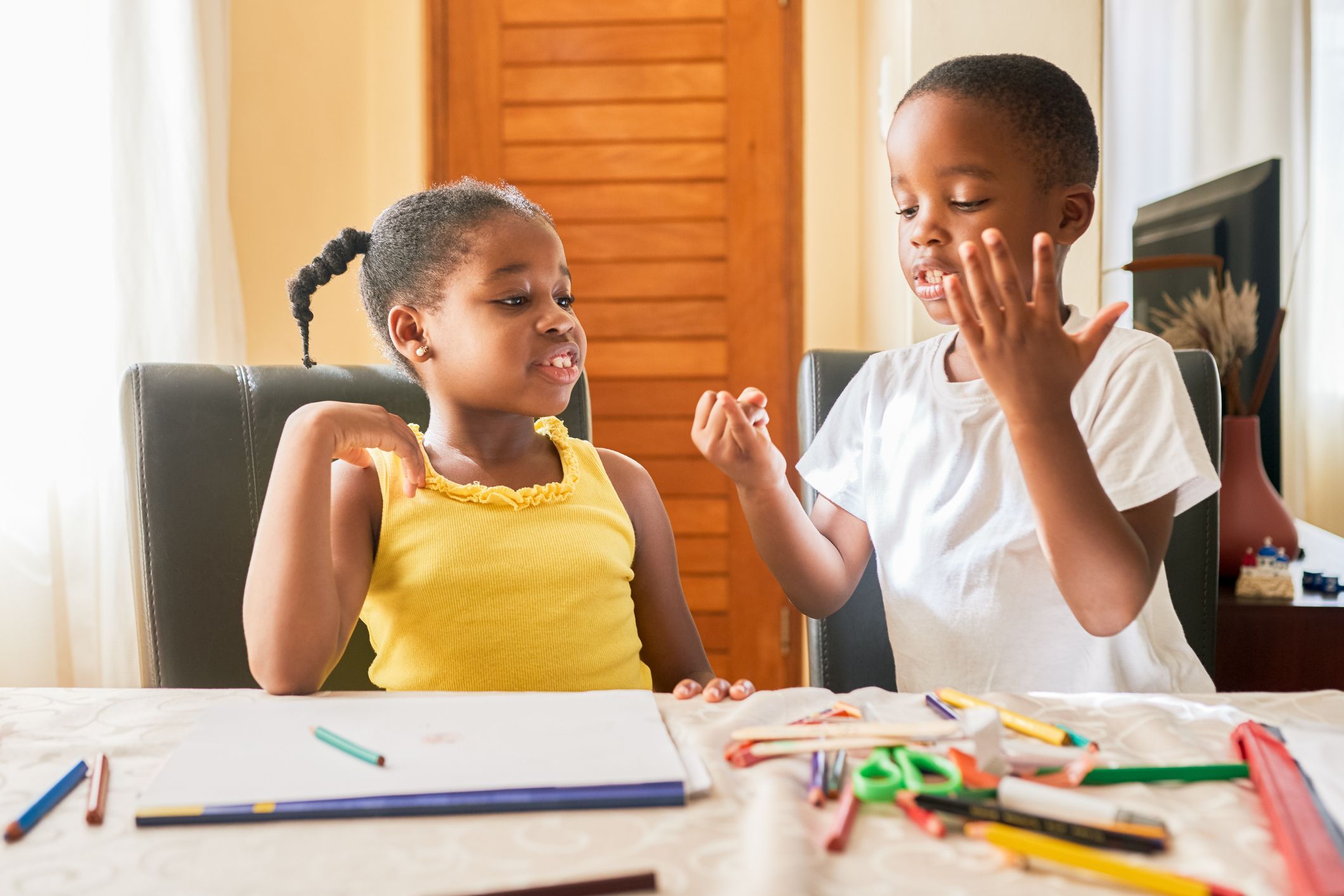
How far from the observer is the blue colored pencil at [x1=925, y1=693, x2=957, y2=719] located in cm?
67

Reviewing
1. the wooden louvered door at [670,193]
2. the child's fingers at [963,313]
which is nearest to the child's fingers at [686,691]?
the child's fingers at [963,313]

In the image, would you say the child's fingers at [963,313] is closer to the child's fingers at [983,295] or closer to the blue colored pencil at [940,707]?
the child's fingers at [983,295]

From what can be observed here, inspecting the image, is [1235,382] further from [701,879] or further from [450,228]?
[701,879]

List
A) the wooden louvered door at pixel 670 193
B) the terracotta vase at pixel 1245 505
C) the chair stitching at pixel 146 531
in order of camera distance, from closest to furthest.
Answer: the chair stitching at pixel 146 531 < the terracotta vase at pixel 1245 505 < the wooden louvered door at pixel 670 193

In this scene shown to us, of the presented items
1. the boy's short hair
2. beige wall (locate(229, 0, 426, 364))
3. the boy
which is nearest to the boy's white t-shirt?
the boy

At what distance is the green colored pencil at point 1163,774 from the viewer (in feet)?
1.84

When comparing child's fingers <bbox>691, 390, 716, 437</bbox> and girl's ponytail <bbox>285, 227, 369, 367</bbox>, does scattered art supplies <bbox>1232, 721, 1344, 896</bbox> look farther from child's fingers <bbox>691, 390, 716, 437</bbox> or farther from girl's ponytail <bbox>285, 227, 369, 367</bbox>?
girl's ponytail <bbox>285, 227, 369, 367</bbox>

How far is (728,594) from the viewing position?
2.74 meters

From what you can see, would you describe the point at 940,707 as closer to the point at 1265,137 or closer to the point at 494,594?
the point at 494,594

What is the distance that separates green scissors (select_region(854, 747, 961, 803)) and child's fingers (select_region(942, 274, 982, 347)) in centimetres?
31

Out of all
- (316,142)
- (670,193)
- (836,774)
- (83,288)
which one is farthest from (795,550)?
(316,142)

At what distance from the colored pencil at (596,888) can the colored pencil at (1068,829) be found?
153 mm

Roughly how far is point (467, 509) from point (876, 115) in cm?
166

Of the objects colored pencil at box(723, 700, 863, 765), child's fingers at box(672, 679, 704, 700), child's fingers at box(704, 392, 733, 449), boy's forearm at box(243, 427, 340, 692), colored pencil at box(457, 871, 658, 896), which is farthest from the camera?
child's fingers at box(704, 392, 733, 449)
